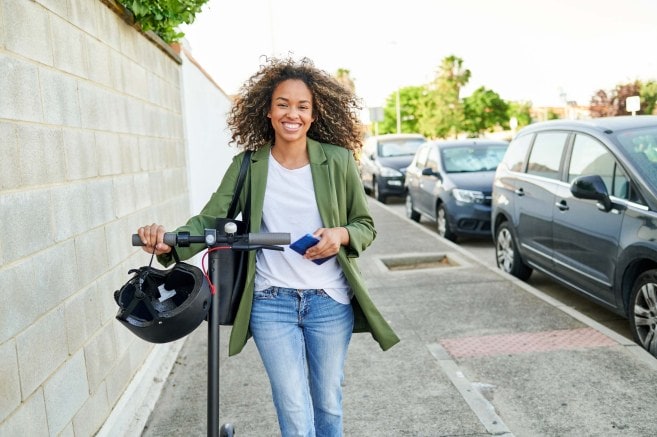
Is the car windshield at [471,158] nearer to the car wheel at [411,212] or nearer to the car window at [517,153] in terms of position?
the car wheel at [411,212]

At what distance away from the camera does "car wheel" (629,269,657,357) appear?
4.66 metres

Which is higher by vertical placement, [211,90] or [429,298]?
[211,90]

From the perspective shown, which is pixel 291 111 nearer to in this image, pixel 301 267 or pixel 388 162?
pixel 301 267

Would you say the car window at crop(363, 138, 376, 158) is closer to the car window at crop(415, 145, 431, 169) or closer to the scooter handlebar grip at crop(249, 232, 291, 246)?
the car window at crop(415, 145, 431, 169)

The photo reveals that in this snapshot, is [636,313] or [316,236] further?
[636,313]

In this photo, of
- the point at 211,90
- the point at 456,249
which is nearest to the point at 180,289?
the point at 456,249

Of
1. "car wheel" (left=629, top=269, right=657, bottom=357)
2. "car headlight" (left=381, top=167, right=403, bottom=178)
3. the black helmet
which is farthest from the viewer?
"car headlight" (left=381, top=167, right=403, bottom=178)

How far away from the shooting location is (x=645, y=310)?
15.8ft

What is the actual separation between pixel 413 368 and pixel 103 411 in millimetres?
2104

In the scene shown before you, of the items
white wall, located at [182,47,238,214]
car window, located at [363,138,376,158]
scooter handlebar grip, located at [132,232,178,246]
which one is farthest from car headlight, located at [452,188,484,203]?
scooter handlebar grip, located at [132,232,178,246]

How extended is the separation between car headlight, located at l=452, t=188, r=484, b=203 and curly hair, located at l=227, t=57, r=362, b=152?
24.5 feet

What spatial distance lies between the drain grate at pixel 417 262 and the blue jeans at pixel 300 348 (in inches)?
228

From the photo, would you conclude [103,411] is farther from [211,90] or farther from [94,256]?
[211,90]

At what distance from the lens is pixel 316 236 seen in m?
2.33
